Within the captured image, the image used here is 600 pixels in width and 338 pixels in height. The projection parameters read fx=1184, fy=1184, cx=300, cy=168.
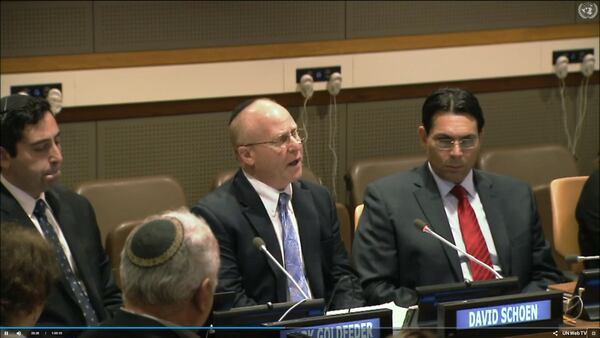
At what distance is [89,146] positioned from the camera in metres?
6.01

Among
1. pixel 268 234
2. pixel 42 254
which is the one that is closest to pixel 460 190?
pixel 268 234

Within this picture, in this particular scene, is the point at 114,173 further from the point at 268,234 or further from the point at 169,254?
the point at 169,254

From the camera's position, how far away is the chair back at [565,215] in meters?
5.09

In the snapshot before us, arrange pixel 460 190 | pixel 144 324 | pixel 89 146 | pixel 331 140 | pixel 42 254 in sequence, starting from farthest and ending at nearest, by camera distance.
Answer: pixel 331 140, pixel 89 146, pixel 460 190, pixel 42 254, pixel 144 324

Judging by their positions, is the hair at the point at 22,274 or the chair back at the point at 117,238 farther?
the chair back at the point at 117,238

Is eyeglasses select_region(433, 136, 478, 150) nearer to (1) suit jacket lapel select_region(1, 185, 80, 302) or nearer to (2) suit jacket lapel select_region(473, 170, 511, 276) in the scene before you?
(2) suit jacket lapel select_region(473, 170, 511, 276)

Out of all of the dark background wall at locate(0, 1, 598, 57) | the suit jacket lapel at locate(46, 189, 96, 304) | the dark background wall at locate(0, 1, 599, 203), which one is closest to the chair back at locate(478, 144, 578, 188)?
the dark background wall at locate(0, 1, 599, 203)

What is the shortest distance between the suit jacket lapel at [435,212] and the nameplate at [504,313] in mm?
805

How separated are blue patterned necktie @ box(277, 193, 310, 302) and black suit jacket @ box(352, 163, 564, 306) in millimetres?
244

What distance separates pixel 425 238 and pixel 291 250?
49 cm

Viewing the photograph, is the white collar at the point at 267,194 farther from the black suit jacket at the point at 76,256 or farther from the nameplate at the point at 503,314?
the nameplate at the point at 503,314

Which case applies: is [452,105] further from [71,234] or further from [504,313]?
[71,234]

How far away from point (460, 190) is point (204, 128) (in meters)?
2.12

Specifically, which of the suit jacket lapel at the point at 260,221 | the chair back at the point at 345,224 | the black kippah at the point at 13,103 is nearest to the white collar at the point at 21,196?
the black kippah at the point at 13,103
